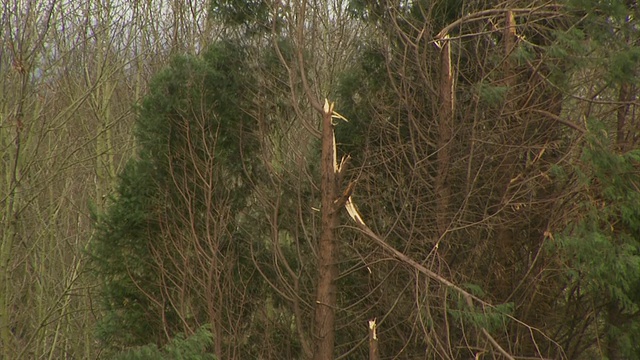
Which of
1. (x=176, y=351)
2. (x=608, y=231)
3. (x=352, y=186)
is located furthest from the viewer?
(x=352, y=186)

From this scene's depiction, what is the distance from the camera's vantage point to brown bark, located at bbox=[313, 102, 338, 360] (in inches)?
426

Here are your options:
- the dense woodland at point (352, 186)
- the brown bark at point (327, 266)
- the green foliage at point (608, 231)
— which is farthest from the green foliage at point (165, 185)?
the green foliage at point (608, 231)

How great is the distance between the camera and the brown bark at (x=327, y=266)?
35.5 ft

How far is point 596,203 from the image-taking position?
31.5ft

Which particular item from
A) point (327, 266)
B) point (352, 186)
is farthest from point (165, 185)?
point (352, 186)

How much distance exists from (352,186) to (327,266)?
1.33 meters

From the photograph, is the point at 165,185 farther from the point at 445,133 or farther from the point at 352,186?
the point at 445,133

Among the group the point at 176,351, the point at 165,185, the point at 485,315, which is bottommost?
the point at 485,315

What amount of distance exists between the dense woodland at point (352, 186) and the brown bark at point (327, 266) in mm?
28

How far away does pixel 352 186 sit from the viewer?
10242 millimetres

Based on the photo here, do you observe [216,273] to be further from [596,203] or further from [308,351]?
[596,203]

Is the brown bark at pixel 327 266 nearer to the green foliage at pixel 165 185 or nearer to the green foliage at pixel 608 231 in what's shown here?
the green foliage at pixel 165 185

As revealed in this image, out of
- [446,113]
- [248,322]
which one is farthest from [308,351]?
[446,113]

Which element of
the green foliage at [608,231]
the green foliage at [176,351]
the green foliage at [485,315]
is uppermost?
the green foliage at [608,231]
